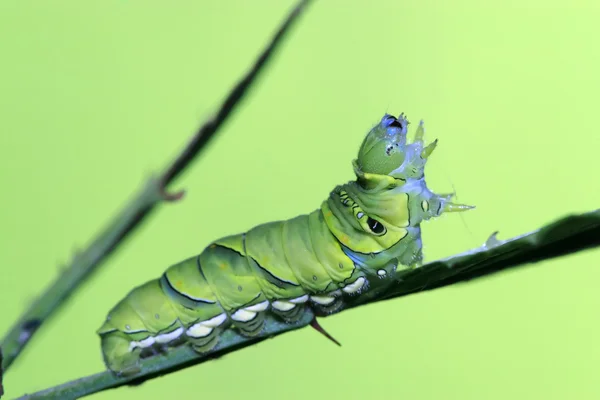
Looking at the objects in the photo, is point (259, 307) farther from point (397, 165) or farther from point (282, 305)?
point (397, 165)

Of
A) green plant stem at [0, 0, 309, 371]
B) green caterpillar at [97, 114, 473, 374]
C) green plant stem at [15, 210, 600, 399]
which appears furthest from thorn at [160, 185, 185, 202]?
green caterpillar at [97, 114, 473, 374]

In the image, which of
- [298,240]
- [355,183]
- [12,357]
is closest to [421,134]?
[355,183]

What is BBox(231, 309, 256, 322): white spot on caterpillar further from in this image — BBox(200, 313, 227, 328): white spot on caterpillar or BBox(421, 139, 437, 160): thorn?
BBox(421, 139, 437, 160): thorn

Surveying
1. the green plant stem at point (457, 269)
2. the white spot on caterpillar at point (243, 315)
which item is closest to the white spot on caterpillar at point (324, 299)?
the white spot on caterpillar at point (243, 315)

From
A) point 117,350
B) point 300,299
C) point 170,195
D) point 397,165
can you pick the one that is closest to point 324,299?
point 300,299

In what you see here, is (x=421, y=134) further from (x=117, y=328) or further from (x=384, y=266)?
(x=117, y=328)

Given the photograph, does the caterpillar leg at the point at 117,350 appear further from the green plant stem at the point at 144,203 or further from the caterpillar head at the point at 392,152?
the green plant stem at the point at 144,203
